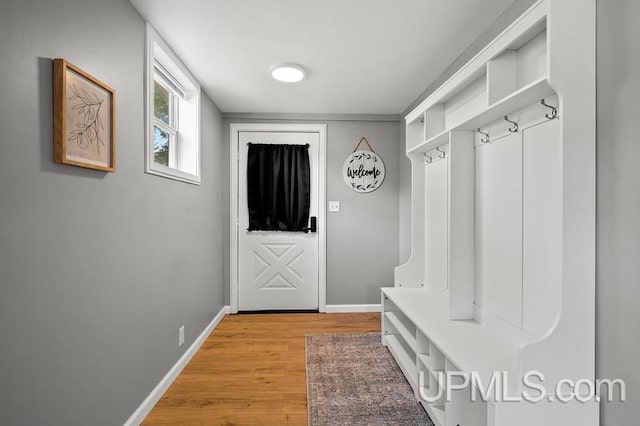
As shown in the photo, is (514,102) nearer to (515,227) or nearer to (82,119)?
(515,227)

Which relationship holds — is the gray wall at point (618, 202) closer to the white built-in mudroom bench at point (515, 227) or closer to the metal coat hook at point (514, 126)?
the white built-in mudroom bench at point (515, 227)

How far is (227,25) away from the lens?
2.09 m

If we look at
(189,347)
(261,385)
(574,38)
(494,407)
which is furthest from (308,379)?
(574,38)

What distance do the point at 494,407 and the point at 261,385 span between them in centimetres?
163

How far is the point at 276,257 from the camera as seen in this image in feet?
13.4

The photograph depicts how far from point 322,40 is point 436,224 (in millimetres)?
1586

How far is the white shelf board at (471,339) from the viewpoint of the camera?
1434mm

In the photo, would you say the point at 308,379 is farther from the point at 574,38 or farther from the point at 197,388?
the point at 574,38

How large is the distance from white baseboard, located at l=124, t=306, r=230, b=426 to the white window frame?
1.39 metres

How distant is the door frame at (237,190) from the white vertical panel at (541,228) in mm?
2609

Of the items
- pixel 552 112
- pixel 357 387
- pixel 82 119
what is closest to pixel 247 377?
pixel 357 387

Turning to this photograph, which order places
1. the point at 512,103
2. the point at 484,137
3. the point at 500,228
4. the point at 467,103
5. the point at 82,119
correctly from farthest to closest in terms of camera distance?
the point at 467,103, the point at 484,137, the point at 500,228, the point at 512,103, the point at 82,119

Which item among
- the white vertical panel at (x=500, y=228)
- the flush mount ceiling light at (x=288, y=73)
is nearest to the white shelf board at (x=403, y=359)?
the white vertical panel at (x=500, y=228)

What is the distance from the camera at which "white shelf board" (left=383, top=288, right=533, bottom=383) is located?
1.43m
